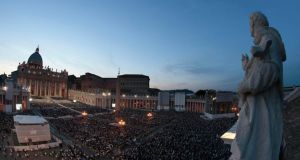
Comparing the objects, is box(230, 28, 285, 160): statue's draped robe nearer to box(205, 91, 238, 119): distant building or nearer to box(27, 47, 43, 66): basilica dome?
box(205, 91, 238, 119): distant building

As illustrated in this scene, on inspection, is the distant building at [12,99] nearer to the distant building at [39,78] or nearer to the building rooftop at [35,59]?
the distant building at [39,78]

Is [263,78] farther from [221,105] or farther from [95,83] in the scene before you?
[95,83]

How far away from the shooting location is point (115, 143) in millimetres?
41281

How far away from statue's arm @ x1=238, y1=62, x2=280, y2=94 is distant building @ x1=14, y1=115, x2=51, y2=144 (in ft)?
136

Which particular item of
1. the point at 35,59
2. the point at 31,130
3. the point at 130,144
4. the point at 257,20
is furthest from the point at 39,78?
the point at 257,20

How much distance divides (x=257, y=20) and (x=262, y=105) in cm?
128

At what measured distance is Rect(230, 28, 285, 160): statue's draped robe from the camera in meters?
4.69

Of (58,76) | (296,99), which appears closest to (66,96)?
(58,76)

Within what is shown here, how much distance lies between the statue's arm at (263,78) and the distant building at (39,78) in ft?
410

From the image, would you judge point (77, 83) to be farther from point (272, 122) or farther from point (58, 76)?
point (272, 122)

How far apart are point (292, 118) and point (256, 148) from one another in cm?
2393

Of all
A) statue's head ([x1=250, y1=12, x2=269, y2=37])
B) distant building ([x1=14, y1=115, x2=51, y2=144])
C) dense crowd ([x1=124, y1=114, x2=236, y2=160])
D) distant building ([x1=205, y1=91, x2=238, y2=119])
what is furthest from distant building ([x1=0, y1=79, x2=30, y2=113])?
statue's head ([x1=250, y1=12, x2=269, y2=37])

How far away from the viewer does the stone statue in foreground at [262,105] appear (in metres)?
4.70

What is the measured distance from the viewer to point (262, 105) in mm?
4836
